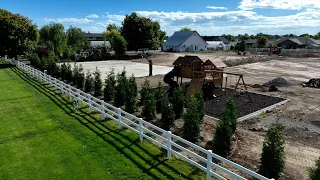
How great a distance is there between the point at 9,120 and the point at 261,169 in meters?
12.6

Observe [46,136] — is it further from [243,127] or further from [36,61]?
[36,61]

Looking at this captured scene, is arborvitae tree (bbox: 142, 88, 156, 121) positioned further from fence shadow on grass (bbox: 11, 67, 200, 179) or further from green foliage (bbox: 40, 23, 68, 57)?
green foliage (bbox: 40, 23, 68, 57)

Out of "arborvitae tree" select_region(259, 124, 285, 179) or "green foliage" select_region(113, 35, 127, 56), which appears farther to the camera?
"green foliage" select_region(113, 35, 127, 56)

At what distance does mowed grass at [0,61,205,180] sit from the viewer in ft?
27.9

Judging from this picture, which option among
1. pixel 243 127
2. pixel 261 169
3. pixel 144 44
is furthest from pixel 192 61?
pixel 144 44

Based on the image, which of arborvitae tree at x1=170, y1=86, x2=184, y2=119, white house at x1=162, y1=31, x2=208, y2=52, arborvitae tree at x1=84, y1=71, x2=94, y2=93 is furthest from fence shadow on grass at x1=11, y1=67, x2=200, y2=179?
white house at x1=162, y1=31, x2=208, y2=52

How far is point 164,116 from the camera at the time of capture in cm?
1327

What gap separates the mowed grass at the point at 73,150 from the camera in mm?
8492

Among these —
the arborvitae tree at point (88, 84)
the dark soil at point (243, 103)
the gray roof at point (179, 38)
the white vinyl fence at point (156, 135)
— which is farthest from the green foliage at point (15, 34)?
the gray roof at point (179, 38)

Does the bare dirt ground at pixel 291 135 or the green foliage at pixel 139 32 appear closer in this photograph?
the bare dirt ground at pixel 291 135

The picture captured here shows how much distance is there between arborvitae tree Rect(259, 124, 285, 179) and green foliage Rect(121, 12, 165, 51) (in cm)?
5232

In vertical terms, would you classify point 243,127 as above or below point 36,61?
below

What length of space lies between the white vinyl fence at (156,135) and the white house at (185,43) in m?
47.0

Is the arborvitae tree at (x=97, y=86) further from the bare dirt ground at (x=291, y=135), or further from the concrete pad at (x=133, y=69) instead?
the concrete pad at (x=133, y=69)
